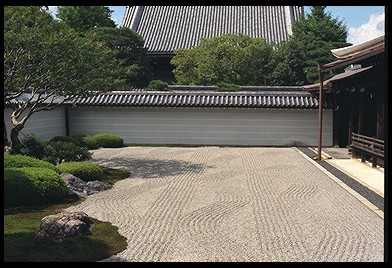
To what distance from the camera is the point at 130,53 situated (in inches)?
977

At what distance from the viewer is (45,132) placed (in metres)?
17.9

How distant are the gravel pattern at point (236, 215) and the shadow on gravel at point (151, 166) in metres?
0.03

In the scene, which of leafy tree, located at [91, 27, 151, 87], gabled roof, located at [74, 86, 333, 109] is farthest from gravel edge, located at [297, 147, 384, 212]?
leafy tree, located at [91, 27, 151, 87]

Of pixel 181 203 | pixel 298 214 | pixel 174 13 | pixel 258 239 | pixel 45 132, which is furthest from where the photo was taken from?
pixel 174 13

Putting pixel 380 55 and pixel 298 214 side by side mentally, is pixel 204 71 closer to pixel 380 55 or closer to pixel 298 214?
pixel 380 55

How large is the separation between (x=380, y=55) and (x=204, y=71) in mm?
13419

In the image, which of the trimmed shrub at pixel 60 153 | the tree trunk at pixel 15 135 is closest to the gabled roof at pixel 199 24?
the trimmed shrub at pixel 60 153

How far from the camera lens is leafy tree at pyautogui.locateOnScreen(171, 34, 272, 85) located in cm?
2255

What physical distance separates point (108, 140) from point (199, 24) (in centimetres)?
1531

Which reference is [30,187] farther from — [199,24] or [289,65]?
[199,24]

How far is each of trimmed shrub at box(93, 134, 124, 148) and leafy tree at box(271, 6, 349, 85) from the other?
10271 mm

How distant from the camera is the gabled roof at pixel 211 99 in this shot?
61.3ft

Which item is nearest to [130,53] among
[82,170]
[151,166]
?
[151,166]
